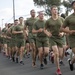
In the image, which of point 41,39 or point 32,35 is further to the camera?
point 32,35

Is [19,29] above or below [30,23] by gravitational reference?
below

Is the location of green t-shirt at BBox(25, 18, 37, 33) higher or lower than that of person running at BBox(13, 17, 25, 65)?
higher

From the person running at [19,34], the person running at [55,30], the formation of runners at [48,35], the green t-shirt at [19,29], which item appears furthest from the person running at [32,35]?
the person running at [55,30]

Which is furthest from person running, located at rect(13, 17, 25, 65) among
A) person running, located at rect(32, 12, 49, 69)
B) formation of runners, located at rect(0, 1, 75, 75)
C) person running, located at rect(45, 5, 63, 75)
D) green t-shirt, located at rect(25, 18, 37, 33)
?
person running, located at rect(45, 5, 63, 75)

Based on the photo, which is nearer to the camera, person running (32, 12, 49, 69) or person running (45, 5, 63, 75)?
person running (45, 5, 63, 75)

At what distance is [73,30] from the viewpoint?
9.23 meters

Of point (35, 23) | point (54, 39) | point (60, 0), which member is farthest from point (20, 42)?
point (60, 0)

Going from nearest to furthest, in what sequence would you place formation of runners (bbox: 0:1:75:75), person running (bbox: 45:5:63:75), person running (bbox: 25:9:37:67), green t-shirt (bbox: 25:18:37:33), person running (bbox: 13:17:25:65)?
formation of runners (bbox: 0:1:75:75)
person running (bbox: 45:5:63:75)
person running (bbox: 25:9:37:67)
green t-shirt (bbox: 25:18:37:33)
person running (bbox: 13:17:25:65)

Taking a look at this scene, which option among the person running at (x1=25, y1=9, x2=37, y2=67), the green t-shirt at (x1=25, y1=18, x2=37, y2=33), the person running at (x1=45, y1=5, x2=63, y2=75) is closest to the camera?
the person running at (x1=45, y1=5, x2=63, y2=75)

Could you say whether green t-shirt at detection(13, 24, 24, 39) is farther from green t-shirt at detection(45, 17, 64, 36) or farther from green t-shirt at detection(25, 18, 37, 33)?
green t-shirt at detection(45, 17, 64, 36)

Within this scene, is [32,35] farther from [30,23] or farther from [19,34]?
[19,34]

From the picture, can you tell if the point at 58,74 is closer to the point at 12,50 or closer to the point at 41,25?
the point at 41,25

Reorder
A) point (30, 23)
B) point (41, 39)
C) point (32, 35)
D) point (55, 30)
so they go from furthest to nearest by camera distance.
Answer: point (30, 23) → point (32, 35) → point (41, 39) → point (55, 30)

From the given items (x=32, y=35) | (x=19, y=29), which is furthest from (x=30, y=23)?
(x=19, y=29)
